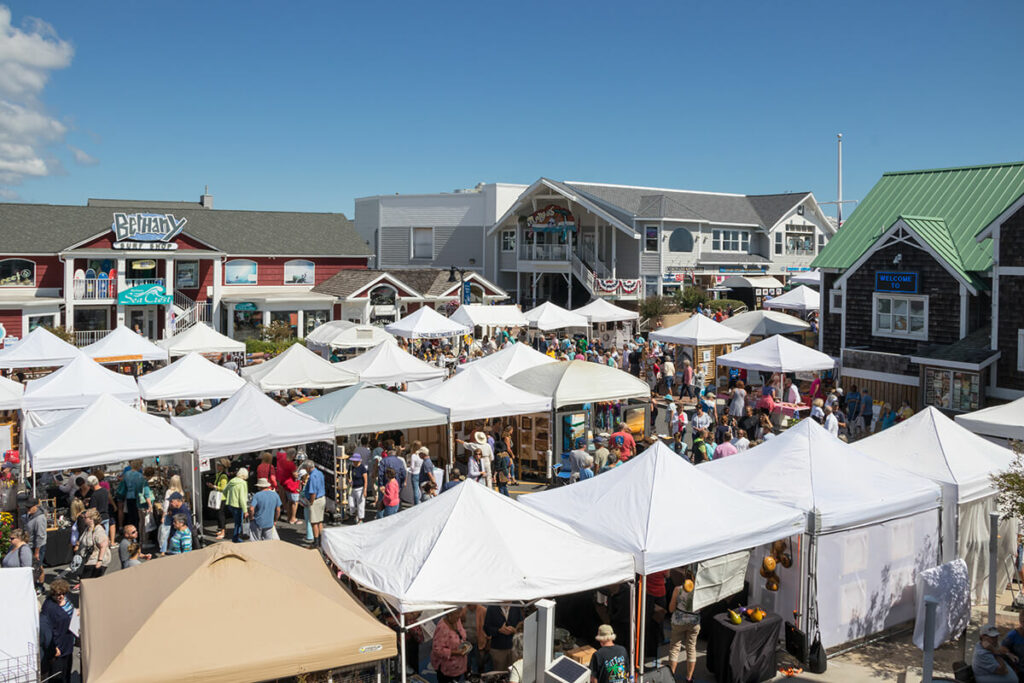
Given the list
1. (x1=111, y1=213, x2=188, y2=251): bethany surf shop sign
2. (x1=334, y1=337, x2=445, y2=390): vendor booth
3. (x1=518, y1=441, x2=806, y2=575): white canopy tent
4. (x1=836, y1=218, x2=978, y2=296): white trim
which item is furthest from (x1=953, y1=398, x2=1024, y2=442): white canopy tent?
(x1=111, y1=213, x2=188, y2=251): bethany surf shop sign

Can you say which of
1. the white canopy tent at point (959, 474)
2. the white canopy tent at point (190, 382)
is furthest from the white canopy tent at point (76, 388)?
the white canopy tent at point (959, 474)

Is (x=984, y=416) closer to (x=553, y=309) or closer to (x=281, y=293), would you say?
(x=553, y=309)

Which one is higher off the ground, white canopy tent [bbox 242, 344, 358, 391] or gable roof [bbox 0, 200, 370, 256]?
gable roof [bbox 0, 200, 370, 256]

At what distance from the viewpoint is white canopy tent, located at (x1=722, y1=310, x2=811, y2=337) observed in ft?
92.8

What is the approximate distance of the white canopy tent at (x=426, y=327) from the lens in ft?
91.5

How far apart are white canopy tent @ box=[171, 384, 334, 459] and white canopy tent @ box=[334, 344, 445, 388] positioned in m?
5.45

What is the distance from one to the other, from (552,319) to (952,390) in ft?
49.3

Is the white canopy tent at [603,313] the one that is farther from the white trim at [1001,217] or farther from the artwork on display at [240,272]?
the artwork on display at [240,272]

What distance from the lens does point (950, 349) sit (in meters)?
21.1

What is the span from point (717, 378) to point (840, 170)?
40691 mm

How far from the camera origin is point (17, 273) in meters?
33.8

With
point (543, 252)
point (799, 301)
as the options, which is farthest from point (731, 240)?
point (799, 301)

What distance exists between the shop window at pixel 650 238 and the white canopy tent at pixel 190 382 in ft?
91.3

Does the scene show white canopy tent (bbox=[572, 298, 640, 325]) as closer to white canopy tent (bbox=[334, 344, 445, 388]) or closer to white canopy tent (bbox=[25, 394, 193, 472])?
white canopy tent (bbox=[334, 344, 445, 388])
